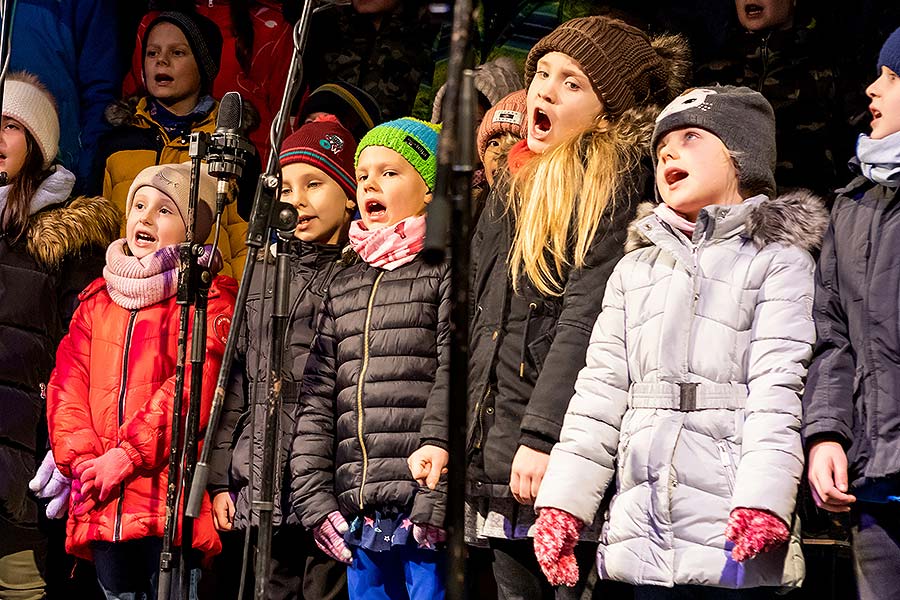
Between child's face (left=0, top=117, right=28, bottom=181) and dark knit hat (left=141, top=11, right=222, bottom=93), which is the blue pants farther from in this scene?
dark knit hat (left=141, top=11, right=222, bottom=93)

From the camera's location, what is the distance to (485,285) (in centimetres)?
329

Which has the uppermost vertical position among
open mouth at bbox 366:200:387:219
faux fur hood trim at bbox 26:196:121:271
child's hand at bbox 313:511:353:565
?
faux fur hood trim at bbox 26:196:121:271

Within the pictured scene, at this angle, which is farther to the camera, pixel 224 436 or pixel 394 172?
Answer: pixel 224 436

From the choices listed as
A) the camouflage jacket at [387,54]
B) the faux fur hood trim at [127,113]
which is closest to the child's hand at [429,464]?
the camouflage jacket at [387,54]

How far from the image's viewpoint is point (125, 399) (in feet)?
13.5

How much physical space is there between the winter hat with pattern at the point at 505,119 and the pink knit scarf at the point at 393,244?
418mm

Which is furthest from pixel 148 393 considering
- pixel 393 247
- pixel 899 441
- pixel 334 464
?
pixel 899 441

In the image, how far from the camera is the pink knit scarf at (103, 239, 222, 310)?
4.19 metres

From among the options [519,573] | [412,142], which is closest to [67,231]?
[412,142]

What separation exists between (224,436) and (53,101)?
1.64 m

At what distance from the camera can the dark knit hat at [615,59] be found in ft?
10.8

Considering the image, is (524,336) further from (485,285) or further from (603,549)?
(603,549)

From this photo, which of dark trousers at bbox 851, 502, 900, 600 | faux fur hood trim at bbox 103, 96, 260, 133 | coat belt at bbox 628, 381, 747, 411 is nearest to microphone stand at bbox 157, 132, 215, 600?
coat belt at bbox 628, 381, 747, 411

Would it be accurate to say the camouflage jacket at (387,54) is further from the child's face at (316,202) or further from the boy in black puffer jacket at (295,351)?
the child's face at (316,202)
